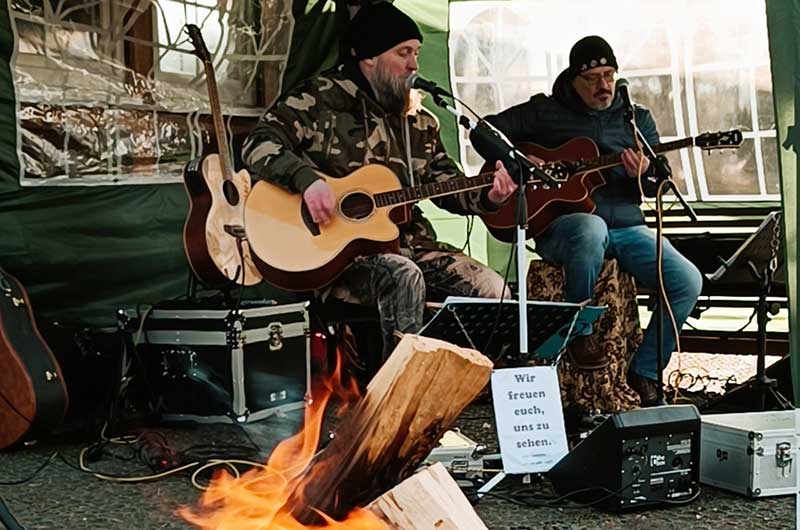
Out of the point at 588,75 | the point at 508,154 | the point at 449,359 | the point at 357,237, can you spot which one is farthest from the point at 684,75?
the point at 449,359

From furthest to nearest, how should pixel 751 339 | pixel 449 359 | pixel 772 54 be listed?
pixel 751 339 → pixel 772 54 → pixel 449 359

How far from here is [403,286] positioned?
4008 millimetres

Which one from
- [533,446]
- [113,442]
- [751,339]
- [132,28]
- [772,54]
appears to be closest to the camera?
[772,54]

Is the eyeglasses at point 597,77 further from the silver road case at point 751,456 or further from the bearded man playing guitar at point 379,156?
the silver road case at point 751,456

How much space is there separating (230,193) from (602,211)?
1636mm

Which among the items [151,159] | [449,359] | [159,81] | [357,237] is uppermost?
[159,81]

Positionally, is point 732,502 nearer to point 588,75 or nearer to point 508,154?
point 508,154

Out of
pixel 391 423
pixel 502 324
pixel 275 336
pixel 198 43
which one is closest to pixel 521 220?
pixel 502 324

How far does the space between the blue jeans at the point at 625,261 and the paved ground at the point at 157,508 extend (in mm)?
1236

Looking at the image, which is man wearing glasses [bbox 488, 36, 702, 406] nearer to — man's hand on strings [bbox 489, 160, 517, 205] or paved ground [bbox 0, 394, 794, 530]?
man's hand on strings [bbox 489, 160, 517, 205]

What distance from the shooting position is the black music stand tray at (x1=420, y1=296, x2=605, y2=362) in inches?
130

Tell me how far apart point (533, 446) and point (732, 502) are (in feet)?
2.07

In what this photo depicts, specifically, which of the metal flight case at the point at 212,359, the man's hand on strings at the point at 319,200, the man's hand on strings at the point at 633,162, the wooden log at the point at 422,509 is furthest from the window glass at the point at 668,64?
the wooden log at the point at 422,509

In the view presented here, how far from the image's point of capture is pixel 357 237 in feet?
13.5
